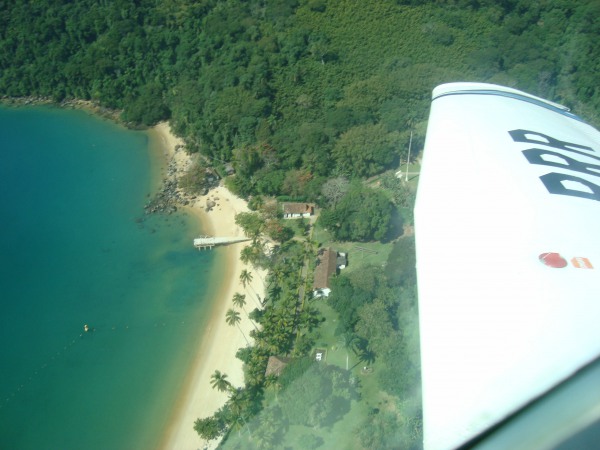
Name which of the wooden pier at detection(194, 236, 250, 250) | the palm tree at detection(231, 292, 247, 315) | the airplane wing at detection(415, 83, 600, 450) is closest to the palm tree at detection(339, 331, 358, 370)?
the palm tree at detection(231, 292, 247, 315)

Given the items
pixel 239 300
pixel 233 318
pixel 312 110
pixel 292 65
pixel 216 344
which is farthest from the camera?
pixel 292 65

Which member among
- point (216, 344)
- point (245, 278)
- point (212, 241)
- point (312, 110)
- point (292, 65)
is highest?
point (292, 65)

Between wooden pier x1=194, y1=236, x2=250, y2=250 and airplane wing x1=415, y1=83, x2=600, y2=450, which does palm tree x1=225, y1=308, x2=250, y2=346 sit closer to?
wooden pier x1=194, y1=236, x2=250, y2=250

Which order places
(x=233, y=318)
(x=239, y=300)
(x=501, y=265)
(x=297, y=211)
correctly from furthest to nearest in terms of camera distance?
(x=297, y=211) < (x=239, y=300) < (x=233, y=318) < (x=501, y=265)

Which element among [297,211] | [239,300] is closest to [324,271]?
[239,300]

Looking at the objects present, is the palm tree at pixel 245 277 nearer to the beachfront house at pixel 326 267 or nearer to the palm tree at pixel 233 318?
the palm tree at pixel 233 318

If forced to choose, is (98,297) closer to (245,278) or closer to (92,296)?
(92,296)

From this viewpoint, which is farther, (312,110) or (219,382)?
(312,110)
